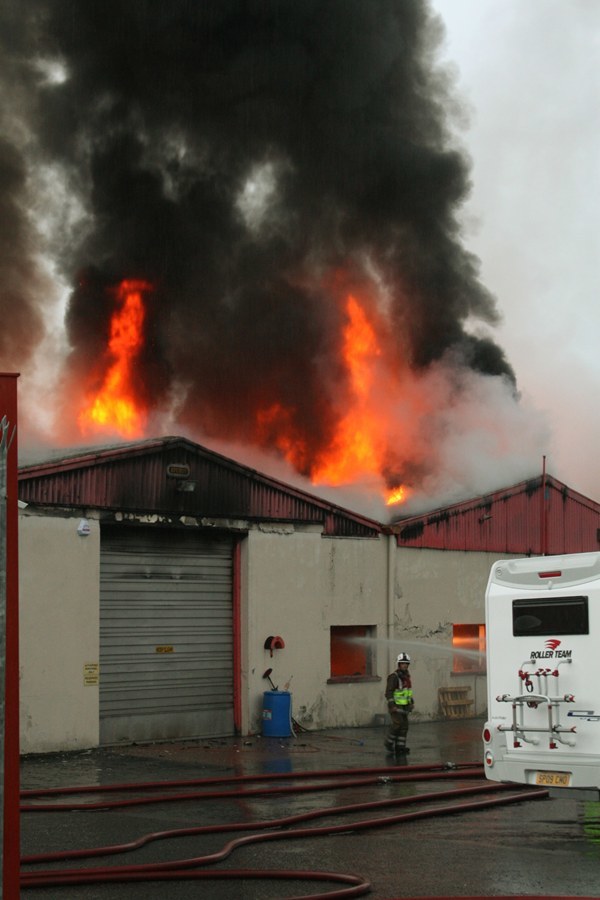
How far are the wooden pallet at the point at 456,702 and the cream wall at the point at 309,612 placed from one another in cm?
186

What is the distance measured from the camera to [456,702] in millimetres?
24578

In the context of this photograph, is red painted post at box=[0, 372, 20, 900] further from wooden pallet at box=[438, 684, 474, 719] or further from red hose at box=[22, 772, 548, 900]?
wooden pallet at box=[438, 684, 474, 719]

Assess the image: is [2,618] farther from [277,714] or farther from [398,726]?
[277,714]

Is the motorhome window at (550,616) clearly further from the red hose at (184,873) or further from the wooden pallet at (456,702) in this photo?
the wooden pallet at (456,702)

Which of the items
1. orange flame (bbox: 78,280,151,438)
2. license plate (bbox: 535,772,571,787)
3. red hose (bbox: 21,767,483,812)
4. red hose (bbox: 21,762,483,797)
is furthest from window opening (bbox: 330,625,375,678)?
license plate (bbox: 535,772,571,787)

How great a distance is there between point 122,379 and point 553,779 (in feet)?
74.9

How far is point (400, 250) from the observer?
3616cm

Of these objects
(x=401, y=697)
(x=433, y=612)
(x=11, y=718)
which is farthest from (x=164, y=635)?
(x=11, y=718)

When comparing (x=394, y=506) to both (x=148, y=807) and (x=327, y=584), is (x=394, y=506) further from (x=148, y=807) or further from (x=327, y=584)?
(x=148, y=807)

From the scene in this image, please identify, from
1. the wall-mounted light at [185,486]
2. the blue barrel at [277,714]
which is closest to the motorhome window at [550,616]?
the wall-mounted light at [185,486]

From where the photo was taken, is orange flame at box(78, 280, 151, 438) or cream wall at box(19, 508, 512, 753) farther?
orange flame at box(78, 280, 151, 438)

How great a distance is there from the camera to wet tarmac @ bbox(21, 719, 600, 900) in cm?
877

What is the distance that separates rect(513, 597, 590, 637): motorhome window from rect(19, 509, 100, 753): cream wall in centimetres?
862

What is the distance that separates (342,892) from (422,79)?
3298 centimetres
